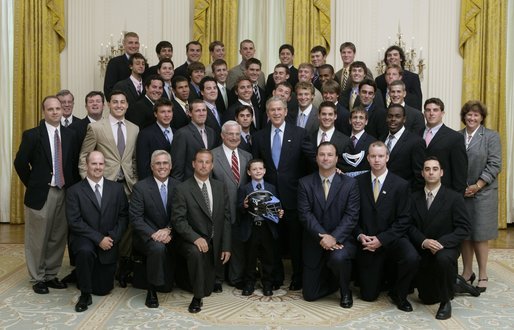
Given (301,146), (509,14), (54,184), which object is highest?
(509,14)

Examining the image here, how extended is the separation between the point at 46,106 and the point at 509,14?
715 cm

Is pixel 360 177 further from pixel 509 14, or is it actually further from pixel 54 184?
pixel 509 14

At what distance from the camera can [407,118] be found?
5.79 metres

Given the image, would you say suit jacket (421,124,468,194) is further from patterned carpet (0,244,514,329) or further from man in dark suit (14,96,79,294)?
→ man in dark suit (14,96,79,294)

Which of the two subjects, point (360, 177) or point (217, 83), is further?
point (217, 83)

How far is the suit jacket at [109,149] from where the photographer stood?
5488 mm

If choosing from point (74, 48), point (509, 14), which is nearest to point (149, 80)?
point (74, 48)

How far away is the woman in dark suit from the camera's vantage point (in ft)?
18.0

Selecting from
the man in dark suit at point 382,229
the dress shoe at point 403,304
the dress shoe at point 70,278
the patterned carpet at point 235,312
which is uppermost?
the man in dark suit at point 382,229

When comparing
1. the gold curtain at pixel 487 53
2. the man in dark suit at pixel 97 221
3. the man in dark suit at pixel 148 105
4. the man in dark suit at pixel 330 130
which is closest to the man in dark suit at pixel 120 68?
the man in dark suit at pixel 148 105

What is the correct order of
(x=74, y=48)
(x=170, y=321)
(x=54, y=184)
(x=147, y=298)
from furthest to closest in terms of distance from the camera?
(x=74, y=48)
(x=54, y=184)
(x=147, y=298)
(x=170, y=321)

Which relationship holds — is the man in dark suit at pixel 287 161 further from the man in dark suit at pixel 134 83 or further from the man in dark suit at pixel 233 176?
the man in dark suit at pixel 134 83

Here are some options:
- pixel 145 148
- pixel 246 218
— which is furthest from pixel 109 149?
pixel 246 218

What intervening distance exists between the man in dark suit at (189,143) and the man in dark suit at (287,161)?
1.87ft
